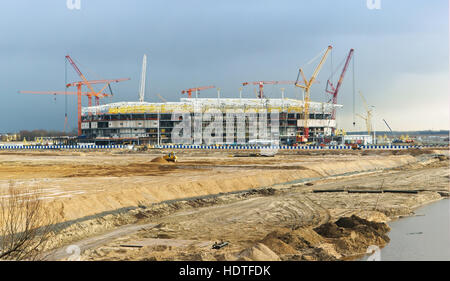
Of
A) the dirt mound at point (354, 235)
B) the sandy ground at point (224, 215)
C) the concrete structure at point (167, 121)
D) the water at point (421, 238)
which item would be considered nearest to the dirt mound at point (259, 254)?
the sandy ground at point (224, 215)

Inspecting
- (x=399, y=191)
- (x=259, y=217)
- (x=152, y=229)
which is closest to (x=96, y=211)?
(x=152, y=229)

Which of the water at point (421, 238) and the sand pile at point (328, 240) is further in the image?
the water at point (421, 238)

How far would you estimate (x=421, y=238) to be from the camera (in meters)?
27.5

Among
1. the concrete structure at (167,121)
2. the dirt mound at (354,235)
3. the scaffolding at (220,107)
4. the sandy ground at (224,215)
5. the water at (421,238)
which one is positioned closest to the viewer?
the sandy ground at (224,215)

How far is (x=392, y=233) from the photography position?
28.5 metres

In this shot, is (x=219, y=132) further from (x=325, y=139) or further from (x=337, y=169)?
(x=337, y=169)

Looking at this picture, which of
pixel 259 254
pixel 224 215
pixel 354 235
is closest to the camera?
pixel 259 254

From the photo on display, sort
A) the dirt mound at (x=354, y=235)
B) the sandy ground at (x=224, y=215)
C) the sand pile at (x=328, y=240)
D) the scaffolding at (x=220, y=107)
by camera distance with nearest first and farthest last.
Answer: the sand pile at (x=328, y=240) → the sandy ground at (x=224, y=215) → the dirt mound at (x=354, y=235) → the scaffolding at (x=220, y=107)

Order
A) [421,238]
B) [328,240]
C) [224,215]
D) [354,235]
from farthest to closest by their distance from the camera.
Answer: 1. [224,215]
2. [421,238]
3. [354,235]
4. [328,240]

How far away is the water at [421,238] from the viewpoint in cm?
2362

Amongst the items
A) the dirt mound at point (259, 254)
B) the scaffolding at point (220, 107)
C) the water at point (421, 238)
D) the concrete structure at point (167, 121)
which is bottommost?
the water at point (421, 238)

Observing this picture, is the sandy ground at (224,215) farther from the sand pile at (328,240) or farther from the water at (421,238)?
the water at (421,238)

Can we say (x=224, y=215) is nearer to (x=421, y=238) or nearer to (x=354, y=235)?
(x=354, y=235)

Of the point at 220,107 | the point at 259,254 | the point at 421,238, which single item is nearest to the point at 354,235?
the point at 421,238
